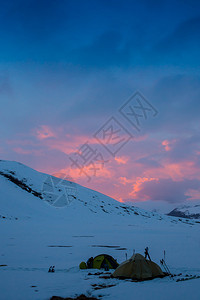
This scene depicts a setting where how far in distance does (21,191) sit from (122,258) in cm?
5594

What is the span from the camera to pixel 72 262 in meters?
15.3

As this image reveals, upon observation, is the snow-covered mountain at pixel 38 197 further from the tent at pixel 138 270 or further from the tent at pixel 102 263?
the tent at pixel 138 270

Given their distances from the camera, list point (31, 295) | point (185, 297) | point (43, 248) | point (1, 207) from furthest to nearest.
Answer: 1. point (1, 207)
2. point (43, 248)
3. point (31, 295)
4. point (185, 297)

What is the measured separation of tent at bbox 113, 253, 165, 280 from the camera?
1107cm

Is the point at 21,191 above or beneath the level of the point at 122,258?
above

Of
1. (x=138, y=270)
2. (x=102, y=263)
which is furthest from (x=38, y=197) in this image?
(x=138, y=270)

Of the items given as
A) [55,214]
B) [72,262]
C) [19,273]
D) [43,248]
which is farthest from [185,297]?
[55,214]

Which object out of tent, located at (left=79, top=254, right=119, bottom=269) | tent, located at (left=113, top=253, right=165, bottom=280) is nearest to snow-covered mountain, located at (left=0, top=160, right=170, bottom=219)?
tent, located at (left=79, top=254, right=119, bottom=269)

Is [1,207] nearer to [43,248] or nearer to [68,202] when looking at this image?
[68,202]

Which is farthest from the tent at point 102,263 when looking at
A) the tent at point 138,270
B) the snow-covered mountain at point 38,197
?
the snow-covered mountain at point 38,197

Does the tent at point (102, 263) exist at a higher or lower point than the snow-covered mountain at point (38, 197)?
lower

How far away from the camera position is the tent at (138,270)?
36.3ft

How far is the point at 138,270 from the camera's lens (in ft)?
36.9

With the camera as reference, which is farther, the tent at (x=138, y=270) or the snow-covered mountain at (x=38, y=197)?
the snow-covered mountain at (x=38, y=197)
